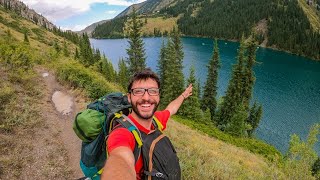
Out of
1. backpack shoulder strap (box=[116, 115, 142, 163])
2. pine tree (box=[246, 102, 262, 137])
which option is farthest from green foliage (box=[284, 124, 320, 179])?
pine tree (box=[246, 102, 262, 137])

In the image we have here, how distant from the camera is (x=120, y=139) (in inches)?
155

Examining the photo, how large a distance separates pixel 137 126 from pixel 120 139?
21.5 inches

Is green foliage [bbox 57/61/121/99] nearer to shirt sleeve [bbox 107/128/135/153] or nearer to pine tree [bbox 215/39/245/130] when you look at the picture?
shirt sleeve [bbox 107/128/135/153]

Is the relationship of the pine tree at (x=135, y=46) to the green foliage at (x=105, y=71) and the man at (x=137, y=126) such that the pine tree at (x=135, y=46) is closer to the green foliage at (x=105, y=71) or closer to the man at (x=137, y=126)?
the green foliage at (x=105, y=71)

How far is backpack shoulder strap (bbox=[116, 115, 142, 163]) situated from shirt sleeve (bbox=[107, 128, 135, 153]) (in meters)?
0.05

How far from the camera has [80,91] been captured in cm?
2409

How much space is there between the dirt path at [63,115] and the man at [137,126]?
835cm

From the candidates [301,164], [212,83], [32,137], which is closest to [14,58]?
[32,137]

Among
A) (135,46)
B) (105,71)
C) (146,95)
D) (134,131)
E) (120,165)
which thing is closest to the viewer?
(120,165)

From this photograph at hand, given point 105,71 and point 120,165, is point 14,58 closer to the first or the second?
point 120,165

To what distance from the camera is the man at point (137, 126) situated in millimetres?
3393

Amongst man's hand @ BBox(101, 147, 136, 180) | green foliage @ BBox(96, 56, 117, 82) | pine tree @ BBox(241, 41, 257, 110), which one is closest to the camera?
man's hand @ BBox(101, 147, 136, 180)

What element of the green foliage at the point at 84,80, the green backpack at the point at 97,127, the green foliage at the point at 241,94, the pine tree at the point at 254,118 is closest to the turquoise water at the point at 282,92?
the pine tree at the point at 254,118

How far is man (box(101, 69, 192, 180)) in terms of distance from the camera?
3.39 metres
